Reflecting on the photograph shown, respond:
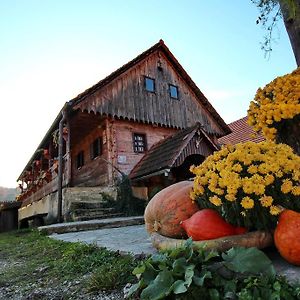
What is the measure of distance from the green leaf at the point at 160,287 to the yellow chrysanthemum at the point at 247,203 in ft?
2.42

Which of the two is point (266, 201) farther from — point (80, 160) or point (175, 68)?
point (175, 68)

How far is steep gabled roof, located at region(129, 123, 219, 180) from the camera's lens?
11188 mm

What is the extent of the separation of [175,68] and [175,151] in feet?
25.7

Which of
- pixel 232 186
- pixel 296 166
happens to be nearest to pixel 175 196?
pixel 232 186

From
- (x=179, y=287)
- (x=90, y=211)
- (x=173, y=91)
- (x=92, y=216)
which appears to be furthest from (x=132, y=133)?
(x=179, y=287)

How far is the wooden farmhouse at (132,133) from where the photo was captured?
38.7 ft

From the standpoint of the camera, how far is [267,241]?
2.25 meters

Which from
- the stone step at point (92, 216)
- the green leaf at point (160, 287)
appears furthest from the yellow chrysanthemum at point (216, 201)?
the stone step at point (92, 216)

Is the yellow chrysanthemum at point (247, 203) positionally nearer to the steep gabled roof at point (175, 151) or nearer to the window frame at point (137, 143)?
the steep gabled roof at point (175, 151)

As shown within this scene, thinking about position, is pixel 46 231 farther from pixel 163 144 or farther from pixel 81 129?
pixel 81 129

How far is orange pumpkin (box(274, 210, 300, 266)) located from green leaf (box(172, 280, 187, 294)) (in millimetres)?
827

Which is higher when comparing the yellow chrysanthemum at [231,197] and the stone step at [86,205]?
the stone step at [86,205]

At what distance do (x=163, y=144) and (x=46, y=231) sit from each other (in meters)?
7.37

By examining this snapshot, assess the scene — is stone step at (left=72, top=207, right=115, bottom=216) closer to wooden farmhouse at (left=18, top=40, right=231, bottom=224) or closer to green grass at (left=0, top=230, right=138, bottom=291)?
wooden farmhouse at (left=18, top=40, right=231, bottom=224)
